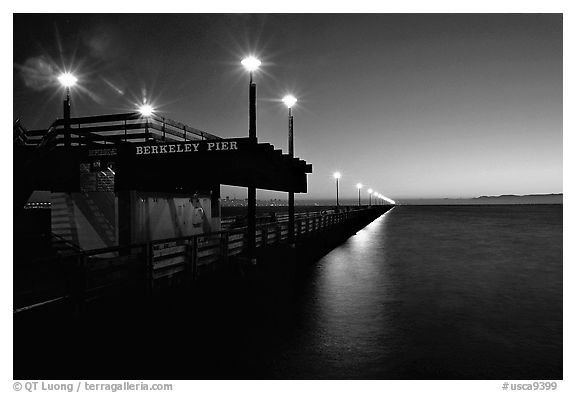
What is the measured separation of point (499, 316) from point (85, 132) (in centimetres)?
1523

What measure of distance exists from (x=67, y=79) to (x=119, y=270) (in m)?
10.9

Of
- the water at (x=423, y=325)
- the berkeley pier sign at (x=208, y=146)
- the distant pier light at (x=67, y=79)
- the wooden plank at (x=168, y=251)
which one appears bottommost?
the water at (x=423, y=325)

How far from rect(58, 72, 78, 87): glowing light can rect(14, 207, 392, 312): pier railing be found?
7684mm

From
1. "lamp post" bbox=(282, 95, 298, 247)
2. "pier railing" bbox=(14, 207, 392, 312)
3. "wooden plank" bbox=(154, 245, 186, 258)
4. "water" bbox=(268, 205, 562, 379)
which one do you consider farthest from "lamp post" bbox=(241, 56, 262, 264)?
"lamp post" bbox=(282, 95, 298, 247)

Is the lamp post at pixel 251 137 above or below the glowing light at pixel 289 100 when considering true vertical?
below

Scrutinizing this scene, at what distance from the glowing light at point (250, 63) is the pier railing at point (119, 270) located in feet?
19.2

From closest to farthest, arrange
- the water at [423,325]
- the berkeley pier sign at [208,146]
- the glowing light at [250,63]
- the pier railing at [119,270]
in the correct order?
the water at [423,325] → the pier railing at [119,270] → the glowing light at [250,63] → the berkeley pier sign at [208,146]

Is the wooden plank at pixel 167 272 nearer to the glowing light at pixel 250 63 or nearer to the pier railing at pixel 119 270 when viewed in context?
the pier railing at pixel 119 270

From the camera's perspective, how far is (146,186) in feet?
49.4

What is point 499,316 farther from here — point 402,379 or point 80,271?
point 80,271

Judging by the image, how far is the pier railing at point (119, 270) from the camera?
8.48 metres

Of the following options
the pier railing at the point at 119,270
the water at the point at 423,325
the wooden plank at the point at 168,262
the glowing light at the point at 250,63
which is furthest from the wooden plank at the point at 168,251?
the glowing light at the point at 250,63

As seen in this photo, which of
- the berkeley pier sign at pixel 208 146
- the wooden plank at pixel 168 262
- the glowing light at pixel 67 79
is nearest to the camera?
the wooden plank at pixel 168 262
